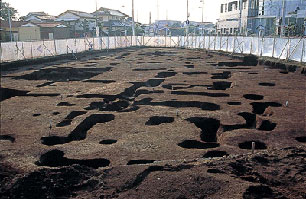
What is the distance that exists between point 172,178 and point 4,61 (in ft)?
71.6

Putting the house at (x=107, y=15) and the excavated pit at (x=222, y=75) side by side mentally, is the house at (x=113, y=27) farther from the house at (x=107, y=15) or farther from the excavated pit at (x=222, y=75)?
the excavated pit at (x=222, y=75)

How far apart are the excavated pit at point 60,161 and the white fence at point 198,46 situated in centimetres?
1736

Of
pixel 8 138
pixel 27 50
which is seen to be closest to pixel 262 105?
pixel 8 138

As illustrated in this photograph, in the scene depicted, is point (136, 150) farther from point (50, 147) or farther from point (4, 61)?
point (4, 61)

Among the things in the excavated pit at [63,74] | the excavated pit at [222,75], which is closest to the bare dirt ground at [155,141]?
the excavated pit at [222,75]

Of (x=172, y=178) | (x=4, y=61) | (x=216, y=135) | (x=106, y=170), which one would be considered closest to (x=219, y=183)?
(x=172, y=178)

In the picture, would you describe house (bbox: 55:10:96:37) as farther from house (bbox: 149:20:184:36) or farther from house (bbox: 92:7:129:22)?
house (bbox: 149:20:184:36)

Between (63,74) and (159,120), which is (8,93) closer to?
(63,74)

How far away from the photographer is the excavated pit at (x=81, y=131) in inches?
320

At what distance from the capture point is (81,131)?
901 centimetres

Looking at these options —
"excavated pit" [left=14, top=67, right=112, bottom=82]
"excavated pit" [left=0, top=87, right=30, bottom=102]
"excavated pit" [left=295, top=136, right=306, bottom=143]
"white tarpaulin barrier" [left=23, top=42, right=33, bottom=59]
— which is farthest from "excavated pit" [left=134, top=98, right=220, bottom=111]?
"white tarpaulin barrier" [left=23, top=42, right=33, bottom=59]

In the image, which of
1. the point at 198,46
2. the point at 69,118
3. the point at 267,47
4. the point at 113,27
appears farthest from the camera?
the point at 113,27

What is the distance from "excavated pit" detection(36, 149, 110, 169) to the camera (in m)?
6.70

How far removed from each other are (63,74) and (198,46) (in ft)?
79.8
